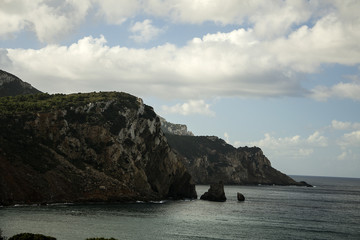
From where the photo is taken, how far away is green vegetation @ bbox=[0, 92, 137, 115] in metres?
148

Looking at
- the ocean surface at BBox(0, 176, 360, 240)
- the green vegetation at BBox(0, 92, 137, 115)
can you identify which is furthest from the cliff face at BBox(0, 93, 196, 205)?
the ocean surface at BBox(0, 176, 360, 240)

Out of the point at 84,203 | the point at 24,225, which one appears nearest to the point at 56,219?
the point at 24,225

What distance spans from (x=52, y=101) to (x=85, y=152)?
3386cm

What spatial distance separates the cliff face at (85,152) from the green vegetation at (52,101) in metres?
0.34

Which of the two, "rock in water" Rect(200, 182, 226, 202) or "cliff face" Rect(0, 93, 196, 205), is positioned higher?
"cliff face" Rect(0, 93, 196, 205)

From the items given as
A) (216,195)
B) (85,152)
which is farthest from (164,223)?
(216,195)

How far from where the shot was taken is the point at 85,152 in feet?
463

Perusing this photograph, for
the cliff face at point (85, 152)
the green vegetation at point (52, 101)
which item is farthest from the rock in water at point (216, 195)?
the green vegetation at point (52, 101)

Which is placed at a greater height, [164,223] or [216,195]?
[216,195]

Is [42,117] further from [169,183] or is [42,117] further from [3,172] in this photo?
[169,183]

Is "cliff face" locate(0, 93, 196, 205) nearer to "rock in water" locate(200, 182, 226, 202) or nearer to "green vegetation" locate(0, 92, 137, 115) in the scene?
"green vegetation" locate(0, 92, 137, 115)

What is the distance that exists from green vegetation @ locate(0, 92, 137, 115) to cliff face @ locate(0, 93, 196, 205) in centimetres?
34

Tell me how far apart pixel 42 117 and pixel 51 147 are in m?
12.9

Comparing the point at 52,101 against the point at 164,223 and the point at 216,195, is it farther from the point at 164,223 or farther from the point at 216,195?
the point at 164,223
